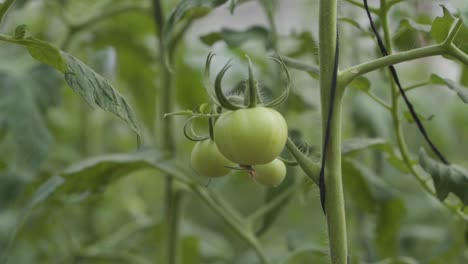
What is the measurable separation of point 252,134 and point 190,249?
0.74 meters

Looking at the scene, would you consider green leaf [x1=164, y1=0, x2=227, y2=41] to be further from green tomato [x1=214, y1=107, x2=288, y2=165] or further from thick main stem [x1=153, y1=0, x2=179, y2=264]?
thick main stem [x1=153, y1=0, x2=179, y2=264]

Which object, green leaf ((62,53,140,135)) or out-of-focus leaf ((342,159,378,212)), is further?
out-of-focus leaf ((342,159,378,212))

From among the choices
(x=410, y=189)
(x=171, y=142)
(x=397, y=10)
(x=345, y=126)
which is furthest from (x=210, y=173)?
(x=410, y=189)

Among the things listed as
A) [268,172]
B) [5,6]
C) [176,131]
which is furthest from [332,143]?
[176,131]

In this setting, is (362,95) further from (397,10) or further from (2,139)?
(2,139)

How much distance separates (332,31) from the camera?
2.00 ft

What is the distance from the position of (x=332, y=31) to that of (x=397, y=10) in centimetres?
68

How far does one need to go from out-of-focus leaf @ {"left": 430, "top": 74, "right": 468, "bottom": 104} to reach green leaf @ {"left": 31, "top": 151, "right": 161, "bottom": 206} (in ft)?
1.22

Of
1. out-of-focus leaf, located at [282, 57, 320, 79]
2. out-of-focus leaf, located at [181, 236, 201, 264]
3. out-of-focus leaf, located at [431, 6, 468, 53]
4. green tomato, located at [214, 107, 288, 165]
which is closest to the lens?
green tomato, located at [214, 107, 288, 165]

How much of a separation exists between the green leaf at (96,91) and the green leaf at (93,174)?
0.96ft

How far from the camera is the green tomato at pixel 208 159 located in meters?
0.65

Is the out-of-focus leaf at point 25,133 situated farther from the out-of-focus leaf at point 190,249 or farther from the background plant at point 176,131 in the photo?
the out-of-focus leaf at point 190,249

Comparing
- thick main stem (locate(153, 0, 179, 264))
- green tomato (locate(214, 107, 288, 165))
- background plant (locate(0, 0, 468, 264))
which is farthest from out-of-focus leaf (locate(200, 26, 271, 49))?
green tomato (locate(214, 107, 288, 165))

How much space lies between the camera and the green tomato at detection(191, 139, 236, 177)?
65 cm
